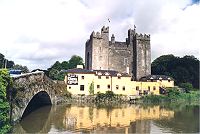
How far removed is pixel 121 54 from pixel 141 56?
479cm

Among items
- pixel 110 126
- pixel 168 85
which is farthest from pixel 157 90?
pixel 110 126

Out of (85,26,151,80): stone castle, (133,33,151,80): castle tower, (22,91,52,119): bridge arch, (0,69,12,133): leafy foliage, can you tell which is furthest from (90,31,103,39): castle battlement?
(0,69,12,133): leafy foliage

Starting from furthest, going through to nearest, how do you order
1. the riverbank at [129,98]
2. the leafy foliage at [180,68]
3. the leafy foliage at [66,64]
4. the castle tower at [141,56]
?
1. the leafy foliage at [66,64]
2. the leafy foliage at [180,68]
3. the castle tower at [141,56]
4. the riverbank at [129,98]

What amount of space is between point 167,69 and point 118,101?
32.2 meters

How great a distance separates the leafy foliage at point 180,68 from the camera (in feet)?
252

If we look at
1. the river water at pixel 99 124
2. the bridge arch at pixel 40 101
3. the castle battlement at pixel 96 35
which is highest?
the castle battlement at pixel 96 35

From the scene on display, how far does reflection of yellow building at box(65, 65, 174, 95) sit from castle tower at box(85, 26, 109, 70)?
11.3m

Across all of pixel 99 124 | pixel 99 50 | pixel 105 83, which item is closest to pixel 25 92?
pixel 99 124

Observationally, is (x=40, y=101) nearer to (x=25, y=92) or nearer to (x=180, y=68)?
(x=25, y=92)

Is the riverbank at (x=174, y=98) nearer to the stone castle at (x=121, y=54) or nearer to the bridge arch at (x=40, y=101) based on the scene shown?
the stone castle at (x=121, y=54)

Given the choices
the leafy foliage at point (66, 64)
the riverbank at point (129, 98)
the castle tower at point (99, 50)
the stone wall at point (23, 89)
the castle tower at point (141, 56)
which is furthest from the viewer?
the leafy foliage at point (66, 64)

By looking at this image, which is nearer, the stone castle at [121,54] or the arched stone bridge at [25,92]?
the arched stone bridge at [25,92]

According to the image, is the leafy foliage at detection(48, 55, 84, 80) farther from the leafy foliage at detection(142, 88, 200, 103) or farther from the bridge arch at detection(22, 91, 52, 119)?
the leafy foliage at detection(142, 88, 200, 103)

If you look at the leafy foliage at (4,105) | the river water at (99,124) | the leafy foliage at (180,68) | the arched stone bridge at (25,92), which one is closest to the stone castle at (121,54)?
the leafy foliage at (180,68)
